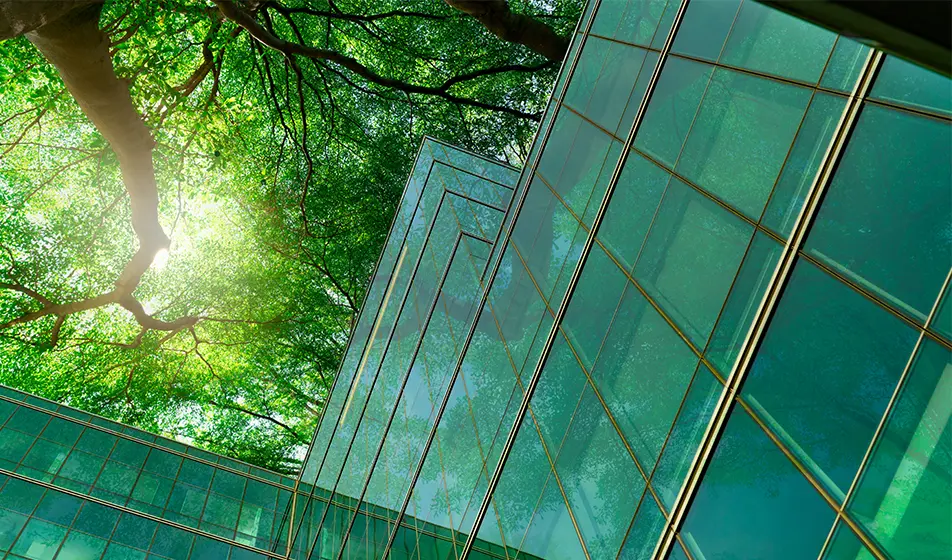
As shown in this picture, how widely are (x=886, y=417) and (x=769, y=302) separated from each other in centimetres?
108

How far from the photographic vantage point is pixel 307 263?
77.6 ft

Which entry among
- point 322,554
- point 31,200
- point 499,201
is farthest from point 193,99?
point 322,554

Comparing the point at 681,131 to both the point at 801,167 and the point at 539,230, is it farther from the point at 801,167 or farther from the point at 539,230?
the point at 539,230

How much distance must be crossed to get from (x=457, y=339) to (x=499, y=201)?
306 cm

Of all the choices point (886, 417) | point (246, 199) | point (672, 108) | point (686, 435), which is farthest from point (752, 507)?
point (246, 199)

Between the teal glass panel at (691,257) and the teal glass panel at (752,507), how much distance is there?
895 millimetres

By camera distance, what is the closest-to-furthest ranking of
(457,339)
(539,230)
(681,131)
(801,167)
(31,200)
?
(801,167), (681,131), (539,230), (457,339), (31,200)

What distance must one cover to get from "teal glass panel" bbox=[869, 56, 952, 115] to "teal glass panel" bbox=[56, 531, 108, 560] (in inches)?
536

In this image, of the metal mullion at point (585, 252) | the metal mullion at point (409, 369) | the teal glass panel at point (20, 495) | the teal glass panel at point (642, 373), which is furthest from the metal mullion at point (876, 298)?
the teal glass panel at point (20, 495)

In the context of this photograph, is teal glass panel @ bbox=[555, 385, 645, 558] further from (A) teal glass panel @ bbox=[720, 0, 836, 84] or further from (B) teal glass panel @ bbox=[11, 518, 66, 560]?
(B) teal glass panel @ bbox=[11, 518, 66, 560]

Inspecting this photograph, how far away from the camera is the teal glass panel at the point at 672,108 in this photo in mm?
6125

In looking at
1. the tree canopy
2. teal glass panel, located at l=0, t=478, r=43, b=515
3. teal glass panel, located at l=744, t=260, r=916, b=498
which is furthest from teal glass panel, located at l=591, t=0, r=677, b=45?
teal glass panel, located at l=0, t=478, r=43, b=515

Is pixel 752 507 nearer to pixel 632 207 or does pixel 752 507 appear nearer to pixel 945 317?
pixel 945 317

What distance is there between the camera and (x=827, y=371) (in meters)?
3.69
